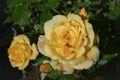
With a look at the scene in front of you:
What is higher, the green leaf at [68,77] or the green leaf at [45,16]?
the green leaf at [45,16]

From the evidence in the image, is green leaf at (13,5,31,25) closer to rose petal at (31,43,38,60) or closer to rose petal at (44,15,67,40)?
rose petal at (31,43,38,60)

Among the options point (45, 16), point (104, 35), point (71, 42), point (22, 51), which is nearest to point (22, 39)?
point (22, 51)

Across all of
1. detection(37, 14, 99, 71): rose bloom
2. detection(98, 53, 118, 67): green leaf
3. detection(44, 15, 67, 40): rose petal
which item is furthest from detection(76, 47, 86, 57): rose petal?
detection(98, 53, 118, 67): green leaf

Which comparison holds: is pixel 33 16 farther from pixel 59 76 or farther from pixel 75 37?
pixel 75 37

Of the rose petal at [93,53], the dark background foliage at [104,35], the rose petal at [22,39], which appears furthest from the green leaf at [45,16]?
the rose petal at [93,53]

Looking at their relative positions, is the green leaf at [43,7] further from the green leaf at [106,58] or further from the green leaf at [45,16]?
the green leaf at [106,58]

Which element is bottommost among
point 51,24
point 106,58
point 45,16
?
point 106,58

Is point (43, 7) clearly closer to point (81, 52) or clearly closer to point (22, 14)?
point (22, 14)

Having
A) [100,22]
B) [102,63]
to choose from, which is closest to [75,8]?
[100,22]
